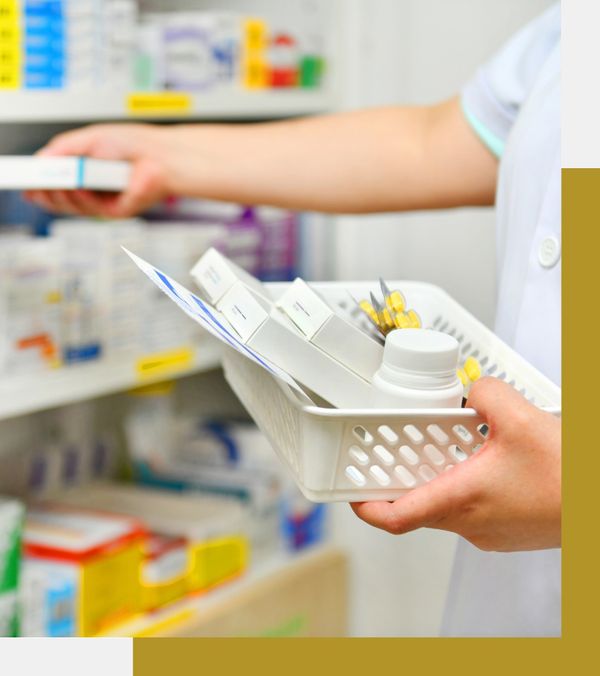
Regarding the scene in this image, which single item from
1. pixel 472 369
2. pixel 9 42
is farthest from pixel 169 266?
pixel 472 369

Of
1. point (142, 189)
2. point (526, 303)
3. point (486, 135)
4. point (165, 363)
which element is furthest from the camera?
point (165, 363)

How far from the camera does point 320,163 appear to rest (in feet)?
3.51

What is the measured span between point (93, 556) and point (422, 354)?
0.86 m

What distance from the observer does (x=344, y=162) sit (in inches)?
41.7

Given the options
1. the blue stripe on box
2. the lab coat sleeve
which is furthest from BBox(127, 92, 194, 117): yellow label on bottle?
the lab coat sleeve

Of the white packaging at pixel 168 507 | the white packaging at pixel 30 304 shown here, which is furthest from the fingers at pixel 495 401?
the white packaging at pixel 168 507

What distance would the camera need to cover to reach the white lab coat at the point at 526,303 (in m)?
0.79

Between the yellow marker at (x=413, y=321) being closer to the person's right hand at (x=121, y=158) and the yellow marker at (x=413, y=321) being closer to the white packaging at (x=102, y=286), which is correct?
the person's right hand at (x=121, y=158)

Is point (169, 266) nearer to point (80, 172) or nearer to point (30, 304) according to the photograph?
point (30, 304)

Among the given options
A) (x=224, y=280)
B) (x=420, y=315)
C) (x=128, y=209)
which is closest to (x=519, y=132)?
(x=420, y=315)

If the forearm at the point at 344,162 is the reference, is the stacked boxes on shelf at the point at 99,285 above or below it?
below

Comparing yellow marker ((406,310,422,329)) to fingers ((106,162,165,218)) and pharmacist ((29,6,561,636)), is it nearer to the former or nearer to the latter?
pharmacist ((29,6,561,636))

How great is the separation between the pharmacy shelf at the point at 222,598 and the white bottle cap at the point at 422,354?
3.00ft

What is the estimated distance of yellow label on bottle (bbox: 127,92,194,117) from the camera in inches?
51.4
